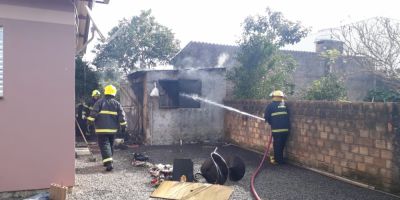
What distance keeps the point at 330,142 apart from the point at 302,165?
112 cm

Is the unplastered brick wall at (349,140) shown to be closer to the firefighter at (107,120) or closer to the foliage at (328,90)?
the foliage at (328,90)

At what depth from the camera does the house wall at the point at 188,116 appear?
38.8ft

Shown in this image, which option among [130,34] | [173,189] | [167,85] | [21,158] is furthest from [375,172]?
[130,34]

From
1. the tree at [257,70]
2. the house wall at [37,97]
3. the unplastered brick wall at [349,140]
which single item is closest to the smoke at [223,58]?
the tree at [257,70]

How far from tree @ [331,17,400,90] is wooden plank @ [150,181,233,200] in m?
7.54

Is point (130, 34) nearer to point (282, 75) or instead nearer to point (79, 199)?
point (282, 75)

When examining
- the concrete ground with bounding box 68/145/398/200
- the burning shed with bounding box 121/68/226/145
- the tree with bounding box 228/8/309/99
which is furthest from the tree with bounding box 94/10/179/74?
the concrete ground with bounding box 68/145/398/200

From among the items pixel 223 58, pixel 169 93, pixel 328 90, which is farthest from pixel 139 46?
pixel 328 90

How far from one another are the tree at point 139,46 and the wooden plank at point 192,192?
20592mm

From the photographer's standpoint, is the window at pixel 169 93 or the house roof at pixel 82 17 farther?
the window at pixel 169 93

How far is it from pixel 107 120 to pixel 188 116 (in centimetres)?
471

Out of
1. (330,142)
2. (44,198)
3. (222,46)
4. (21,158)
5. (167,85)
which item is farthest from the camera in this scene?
(222,46)

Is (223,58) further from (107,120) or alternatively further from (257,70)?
(107,120)

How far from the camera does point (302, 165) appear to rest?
26.5 ft
